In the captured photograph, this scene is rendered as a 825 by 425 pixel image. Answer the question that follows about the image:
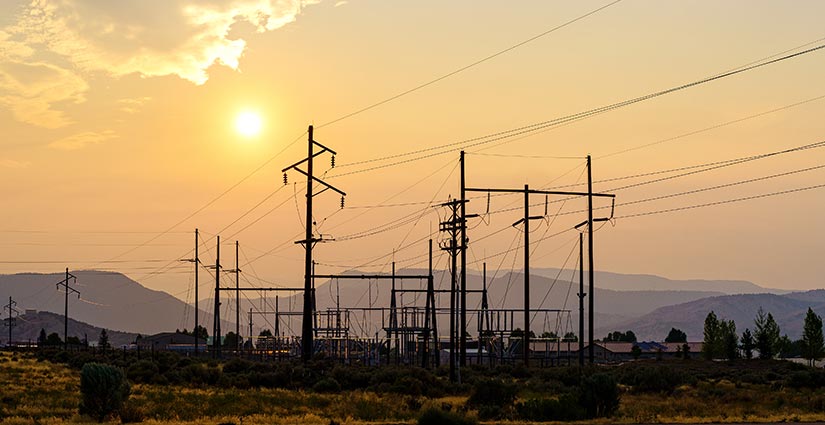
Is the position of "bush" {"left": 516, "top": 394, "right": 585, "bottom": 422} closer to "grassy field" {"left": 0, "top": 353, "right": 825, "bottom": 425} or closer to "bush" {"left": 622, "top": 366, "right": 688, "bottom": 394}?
"grassy field" {"left": 0, "top": 353, "right": 825, "bottom": 425}

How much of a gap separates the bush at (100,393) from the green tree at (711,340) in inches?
5077

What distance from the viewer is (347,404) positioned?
4694 cm

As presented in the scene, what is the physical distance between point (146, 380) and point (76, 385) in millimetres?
5355

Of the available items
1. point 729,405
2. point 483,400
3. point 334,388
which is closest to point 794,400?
point 729,405

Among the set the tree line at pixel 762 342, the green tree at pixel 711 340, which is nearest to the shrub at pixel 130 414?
the tree line at pixel 762 342

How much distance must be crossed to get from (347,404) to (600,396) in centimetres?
1128

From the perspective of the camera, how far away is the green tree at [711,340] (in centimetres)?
16050

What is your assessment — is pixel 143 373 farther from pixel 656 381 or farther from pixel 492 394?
pixel 656 381

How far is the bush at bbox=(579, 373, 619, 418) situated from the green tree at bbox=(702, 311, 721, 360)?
12228 centimetres

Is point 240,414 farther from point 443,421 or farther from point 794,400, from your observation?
point 794,400

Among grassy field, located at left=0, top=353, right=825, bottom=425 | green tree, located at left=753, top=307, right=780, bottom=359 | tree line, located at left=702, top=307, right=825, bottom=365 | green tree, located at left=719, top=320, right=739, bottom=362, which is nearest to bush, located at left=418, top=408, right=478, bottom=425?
grassy field, located at left=0, top=353, right=825, bottom=425

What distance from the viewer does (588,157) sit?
233ft

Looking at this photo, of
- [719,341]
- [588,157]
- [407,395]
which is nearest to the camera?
[407,395]

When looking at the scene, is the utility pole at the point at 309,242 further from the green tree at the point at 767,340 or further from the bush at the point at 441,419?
the green tree at the point at 767,340
